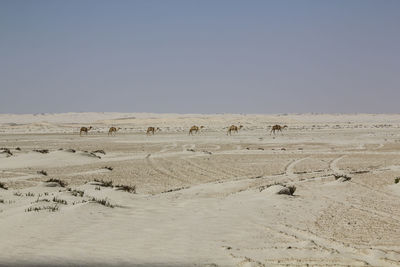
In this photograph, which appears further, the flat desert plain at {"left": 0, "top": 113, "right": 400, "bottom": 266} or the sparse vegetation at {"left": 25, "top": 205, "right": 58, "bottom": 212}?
the sparse vegetation at {"left": 25, "top": 205, "right": 58, "bottom": 212}

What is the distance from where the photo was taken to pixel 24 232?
26.1ft

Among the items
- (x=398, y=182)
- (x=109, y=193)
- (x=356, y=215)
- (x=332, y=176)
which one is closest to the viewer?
(x=356, y=215)

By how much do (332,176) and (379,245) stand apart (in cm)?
997

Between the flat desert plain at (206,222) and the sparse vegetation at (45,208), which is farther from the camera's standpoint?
the sparse vegetation at (45,208)

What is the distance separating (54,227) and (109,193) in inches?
175

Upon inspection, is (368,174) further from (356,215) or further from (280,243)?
(280,243)

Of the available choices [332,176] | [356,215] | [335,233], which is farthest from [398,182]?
[335,233]

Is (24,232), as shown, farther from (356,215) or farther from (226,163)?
(226,163)

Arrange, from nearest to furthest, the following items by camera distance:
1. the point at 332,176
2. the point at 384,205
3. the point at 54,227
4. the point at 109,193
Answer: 1. the point at 54,227
2. the point at 384,205
3. the point at 109,193
4. the point at 332,176

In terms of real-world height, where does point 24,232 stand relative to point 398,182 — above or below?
below

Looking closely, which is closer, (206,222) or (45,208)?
Result: (206,222)

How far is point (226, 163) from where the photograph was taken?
23.3 m

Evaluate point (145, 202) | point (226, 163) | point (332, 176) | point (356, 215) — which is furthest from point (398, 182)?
point (226, 163)

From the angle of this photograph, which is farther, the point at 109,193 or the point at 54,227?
the point at 109,193
